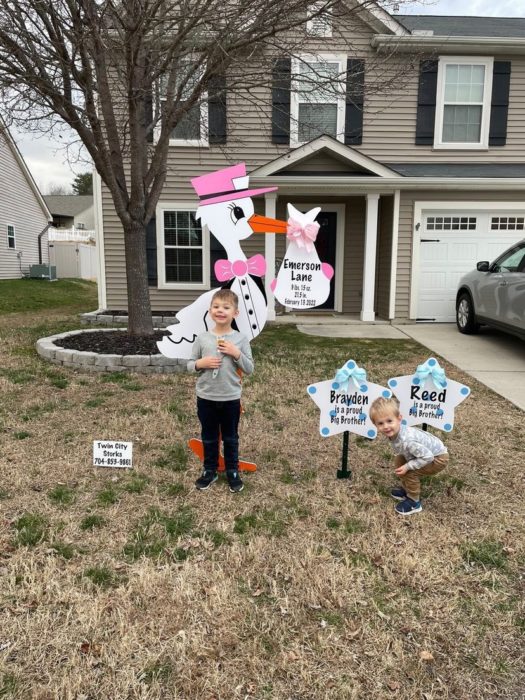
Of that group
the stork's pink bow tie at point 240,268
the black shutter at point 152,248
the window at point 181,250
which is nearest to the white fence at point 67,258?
the black shutter at point 152,248

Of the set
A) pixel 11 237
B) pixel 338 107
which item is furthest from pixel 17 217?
pixel 338 107

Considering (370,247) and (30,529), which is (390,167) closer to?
(370,247)

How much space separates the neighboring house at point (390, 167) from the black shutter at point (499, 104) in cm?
2

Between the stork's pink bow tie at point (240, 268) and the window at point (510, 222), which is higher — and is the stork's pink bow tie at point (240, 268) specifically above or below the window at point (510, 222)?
below

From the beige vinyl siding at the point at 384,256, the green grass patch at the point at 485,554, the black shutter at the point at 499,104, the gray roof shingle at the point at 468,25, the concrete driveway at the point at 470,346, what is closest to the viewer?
the green grass patch at the point at 485,554

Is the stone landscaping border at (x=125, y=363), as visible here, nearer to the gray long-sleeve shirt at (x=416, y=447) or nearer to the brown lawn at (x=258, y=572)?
the brown lawn at (x=258, y=572)

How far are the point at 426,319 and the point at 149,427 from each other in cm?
747

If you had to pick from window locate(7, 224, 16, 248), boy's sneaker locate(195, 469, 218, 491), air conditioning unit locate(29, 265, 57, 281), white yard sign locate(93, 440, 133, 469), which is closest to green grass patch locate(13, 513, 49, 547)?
white yard sign locate(93, 440, 133, 469)

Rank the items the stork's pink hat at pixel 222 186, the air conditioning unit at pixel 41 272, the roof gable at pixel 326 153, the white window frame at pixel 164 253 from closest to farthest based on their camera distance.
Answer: the stork's pink hat at pixel 222 186, the roof gable at pixel 326 153, the white window frame at pixel 164 253, the air conditioning unit at pixel 41 272

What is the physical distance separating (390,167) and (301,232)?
784cm

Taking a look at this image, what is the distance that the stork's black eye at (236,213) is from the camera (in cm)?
360

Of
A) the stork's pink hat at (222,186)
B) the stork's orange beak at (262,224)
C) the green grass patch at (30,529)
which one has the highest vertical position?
the stork's pink hat at (222,186)

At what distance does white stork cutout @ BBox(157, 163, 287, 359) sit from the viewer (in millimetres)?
3566

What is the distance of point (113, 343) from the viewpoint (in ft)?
22.8
